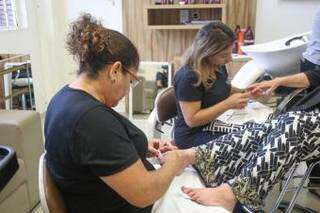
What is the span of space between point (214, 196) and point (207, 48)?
722mm

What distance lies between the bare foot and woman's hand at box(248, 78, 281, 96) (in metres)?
0.70

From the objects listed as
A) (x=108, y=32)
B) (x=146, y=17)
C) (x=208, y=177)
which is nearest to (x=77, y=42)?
(x=108, y=32)

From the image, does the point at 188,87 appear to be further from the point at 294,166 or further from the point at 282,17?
the point at 282,17

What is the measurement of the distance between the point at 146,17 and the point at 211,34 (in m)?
1.77

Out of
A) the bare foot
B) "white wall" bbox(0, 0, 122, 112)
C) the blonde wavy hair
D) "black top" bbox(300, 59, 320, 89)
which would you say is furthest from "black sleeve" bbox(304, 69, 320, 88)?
"white wall" bbox(0, 0, 122, 112)

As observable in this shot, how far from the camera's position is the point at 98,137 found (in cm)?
92

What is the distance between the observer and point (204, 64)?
1.72 m

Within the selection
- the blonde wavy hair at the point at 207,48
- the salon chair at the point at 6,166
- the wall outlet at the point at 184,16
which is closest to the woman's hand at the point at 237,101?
the blonde wavy hair at the point at 207,48

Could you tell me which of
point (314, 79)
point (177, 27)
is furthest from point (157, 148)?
point (177, 27)

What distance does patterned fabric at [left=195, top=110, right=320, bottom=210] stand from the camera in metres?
1.39

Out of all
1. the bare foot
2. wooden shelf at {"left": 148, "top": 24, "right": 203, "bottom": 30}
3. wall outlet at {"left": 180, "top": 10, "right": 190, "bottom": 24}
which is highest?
wall outlet at {"left": 180, "top": 10, "right": 190, "bottom": 24}

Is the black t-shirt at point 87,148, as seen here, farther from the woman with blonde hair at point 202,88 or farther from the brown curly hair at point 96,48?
the woman with blonde hair at point 202,88

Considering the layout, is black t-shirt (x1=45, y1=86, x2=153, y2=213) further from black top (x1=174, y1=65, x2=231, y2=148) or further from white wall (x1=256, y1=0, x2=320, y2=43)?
white wall (x1=256, y1=0, x2=320, y2=43)

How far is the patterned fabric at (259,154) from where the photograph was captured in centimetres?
139
